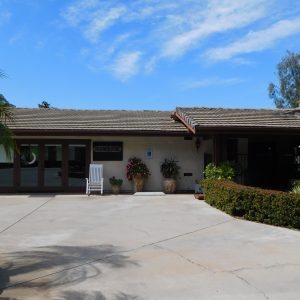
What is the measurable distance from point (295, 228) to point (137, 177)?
8.94 meters

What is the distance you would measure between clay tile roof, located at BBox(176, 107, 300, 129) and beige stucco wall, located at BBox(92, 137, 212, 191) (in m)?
1.38

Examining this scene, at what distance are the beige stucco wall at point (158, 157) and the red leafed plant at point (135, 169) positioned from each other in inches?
14.0

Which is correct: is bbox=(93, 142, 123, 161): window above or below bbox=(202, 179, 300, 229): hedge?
above

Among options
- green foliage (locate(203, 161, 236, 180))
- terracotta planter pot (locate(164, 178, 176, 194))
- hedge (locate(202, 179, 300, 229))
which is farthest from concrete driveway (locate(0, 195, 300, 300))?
terracotta planter pot (locate(164, 178, 176, 194))

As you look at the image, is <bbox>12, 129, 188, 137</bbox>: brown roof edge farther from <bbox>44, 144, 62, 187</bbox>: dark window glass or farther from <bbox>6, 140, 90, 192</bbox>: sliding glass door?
<bbox>44, 144, 62, 187</bbox>: dark window glass

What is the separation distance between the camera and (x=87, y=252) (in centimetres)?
767

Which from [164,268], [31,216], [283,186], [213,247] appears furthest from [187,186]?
[164,268]

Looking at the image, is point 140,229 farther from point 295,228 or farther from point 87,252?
point 295,228

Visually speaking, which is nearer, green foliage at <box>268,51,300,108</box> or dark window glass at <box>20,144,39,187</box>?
dark window glass at <box>20,144,39,187</box>

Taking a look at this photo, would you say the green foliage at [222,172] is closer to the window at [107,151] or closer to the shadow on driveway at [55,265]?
the window at [107,151]

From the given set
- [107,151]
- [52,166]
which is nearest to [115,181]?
[107,151]

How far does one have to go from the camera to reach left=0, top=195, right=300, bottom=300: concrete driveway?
5.66m

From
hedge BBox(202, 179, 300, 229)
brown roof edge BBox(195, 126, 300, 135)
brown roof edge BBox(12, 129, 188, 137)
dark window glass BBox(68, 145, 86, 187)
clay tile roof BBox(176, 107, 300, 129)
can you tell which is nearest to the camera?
hedge BBox(202, 179, 300, 229)

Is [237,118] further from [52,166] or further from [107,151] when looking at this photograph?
[52,166]
